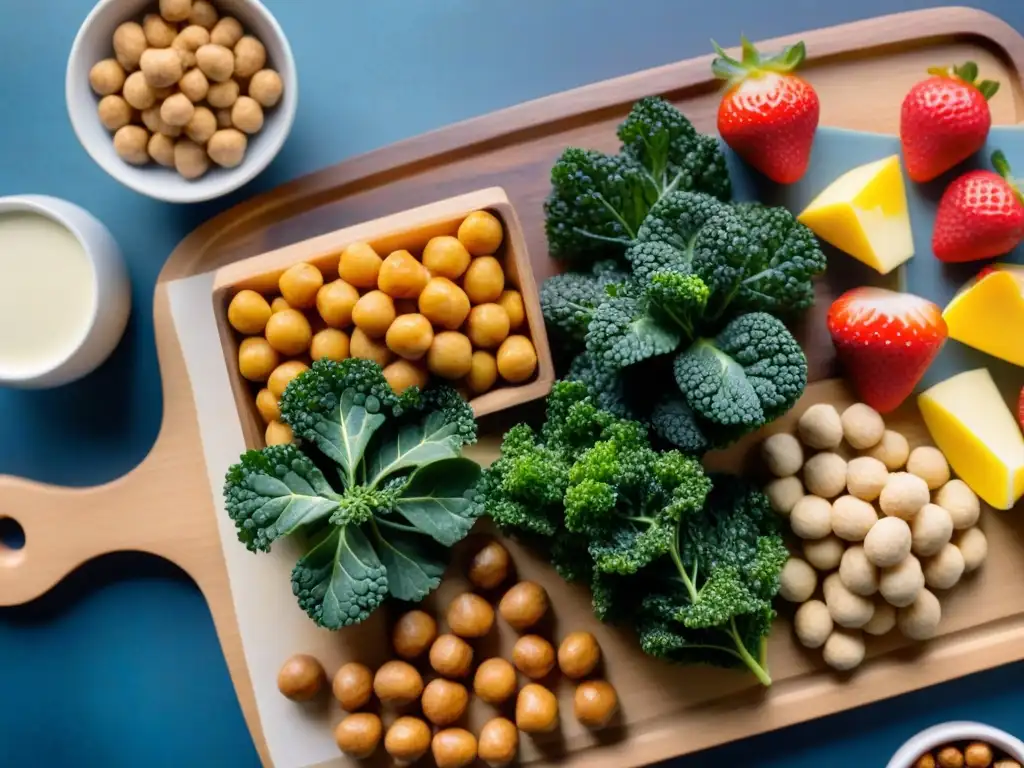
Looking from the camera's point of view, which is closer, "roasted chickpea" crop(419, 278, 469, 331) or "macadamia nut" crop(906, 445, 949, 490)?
"roasted chickpea" crop(419, 278, 469, 331)

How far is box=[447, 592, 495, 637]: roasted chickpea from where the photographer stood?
1.29m

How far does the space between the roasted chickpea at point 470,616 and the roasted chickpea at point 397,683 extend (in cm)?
8

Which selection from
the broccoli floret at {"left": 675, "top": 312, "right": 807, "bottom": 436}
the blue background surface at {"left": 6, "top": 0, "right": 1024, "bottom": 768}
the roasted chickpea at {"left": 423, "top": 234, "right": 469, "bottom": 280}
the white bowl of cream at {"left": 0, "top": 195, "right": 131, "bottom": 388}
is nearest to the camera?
the broccoli floret at {"left": 675, "top": 312, "right": 807, "bottom": 436}

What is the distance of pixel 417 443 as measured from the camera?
3.98 feet

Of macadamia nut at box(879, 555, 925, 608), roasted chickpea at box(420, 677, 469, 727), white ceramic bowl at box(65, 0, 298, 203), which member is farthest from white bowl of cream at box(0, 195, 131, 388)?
macadamia nut at box(879, 555, 925, 608)

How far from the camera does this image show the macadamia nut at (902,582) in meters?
1.24

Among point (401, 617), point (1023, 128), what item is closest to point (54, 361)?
point (401, 617)

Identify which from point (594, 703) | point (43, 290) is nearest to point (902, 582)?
point (594, 703)

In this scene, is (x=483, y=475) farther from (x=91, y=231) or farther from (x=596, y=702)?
(x=91, y=231)

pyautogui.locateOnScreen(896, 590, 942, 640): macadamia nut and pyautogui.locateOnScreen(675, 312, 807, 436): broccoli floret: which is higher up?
pyautogui.locateOnScreen(675, 312, 807, 436): broccoli floret

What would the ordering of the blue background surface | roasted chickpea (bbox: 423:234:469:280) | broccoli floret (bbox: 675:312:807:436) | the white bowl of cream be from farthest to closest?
the blue background surface, the white bowl of cream, roasted chickpea (bbox: 423:234:469:280), broccoli floret (bbox: 675:312:807:436)

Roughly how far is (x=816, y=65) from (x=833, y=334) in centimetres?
40

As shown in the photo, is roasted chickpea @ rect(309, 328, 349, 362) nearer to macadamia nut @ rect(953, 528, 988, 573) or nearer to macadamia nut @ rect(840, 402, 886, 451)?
macadamia nut @ rect(840, 402, 886, 451)

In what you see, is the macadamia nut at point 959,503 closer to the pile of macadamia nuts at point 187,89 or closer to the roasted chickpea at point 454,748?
Answer: the roasted chickpea at point 454,748
